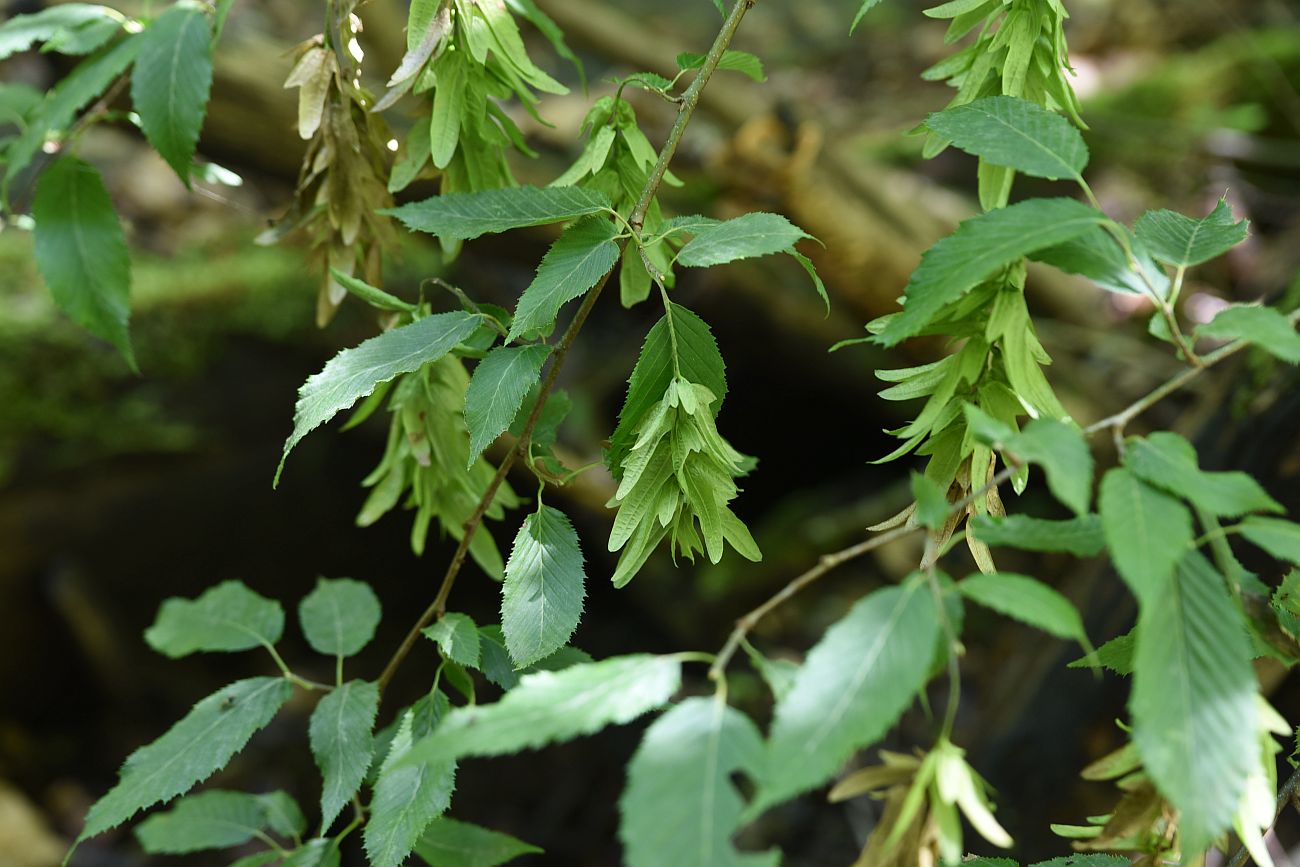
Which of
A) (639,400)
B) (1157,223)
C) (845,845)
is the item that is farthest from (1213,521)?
(845,845)

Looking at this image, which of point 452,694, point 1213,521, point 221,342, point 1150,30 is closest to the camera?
point 1213,521

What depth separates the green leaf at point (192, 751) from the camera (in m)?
0.72

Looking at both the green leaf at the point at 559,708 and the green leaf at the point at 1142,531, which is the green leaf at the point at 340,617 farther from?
the green leaf at the point at 1142,531

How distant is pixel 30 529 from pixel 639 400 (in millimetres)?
2192

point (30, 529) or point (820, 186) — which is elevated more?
point (820, 186)

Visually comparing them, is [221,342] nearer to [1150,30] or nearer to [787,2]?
[1150,30]

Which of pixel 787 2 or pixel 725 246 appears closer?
pixel 725 246

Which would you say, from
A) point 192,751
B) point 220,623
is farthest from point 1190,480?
point 220,623

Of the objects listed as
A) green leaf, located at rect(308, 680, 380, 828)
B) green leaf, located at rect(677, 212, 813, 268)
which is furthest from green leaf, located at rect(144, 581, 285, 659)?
green leaf, located at rect(677, 212, 813, 268)

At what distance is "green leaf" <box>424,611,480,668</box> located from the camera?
69 cm

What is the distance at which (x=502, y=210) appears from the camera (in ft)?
2.09

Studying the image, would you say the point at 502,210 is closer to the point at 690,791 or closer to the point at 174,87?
the point at 174,87

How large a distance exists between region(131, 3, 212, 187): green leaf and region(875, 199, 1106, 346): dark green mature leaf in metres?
0.49

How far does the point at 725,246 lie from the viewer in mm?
601
